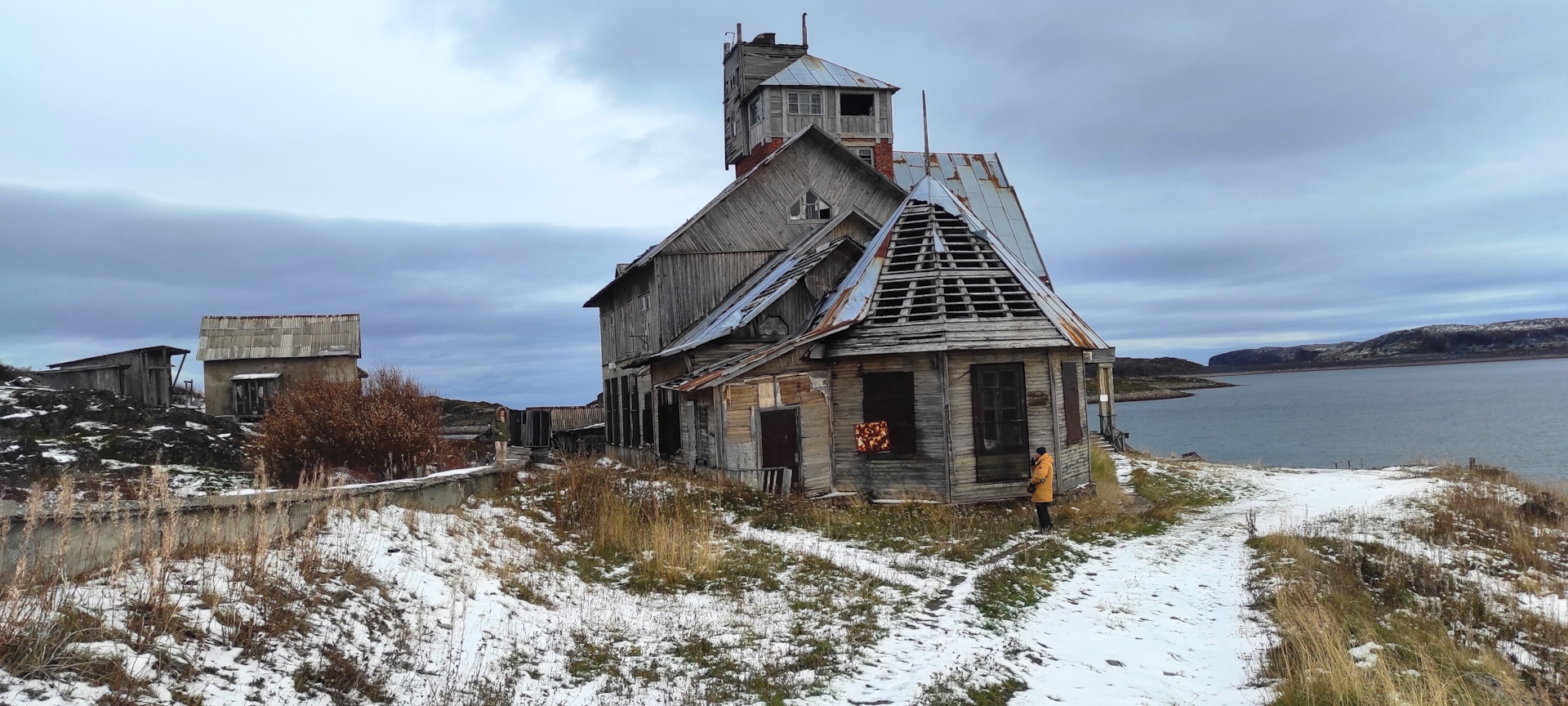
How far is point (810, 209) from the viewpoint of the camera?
27.7 metres

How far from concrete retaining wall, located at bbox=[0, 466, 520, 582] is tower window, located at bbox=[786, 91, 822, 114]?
26788mm

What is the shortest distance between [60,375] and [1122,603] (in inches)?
1355

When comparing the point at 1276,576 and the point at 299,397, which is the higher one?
the point at 299,397

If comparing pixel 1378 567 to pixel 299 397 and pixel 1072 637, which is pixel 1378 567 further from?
pixel 299 397

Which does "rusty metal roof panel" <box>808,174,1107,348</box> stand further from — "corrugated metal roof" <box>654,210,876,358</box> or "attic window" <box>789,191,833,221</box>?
"attic window" <box>789,191,833,221</box>

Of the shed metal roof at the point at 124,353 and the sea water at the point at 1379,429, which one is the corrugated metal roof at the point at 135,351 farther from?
the sea water at the point at 1379,429

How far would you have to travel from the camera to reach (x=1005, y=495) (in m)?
18.9

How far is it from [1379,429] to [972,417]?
68.5 metres

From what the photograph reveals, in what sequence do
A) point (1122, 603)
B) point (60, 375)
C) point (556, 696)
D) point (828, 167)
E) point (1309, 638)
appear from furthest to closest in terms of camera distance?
point (60, 375) < point (828, 167) < point (1122, 603) < point (1309, 638) < point (556, 696)

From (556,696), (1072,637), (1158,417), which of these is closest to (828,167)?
(1072,637)

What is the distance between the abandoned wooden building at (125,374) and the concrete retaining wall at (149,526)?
87.9ft

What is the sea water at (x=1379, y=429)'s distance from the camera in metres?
50.2

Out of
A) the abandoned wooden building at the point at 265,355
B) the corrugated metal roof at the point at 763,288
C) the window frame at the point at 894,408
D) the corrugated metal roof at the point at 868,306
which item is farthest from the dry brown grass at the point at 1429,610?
the abandoned wooden building at the point at 265,355

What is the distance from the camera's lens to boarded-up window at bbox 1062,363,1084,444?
20.2 meters
